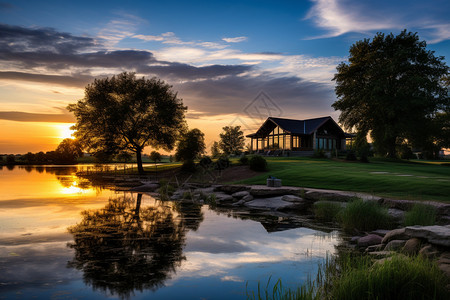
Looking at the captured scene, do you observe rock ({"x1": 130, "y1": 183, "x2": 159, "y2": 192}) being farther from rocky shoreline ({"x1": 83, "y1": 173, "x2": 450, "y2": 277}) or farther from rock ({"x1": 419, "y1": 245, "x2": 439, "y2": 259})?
rock ({"x1": 419, "y1": 245, "x2": 439, "y2": 259})

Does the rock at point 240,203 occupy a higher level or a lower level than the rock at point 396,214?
lower

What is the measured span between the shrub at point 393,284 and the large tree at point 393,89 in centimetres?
3842

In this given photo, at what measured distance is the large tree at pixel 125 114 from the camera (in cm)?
Answer: 4134

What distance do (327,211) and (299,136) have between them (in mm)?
40858

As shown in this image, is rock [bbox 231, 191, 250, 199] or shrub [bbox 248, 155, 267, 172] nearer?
rock [bbox 231, 191, 250, 199]

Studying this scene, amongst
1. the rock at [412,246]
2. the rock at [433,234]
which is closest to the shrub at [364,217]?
the rock at [433,234]

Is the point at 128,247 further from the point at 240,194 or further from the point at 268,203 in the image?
the point at 240,194

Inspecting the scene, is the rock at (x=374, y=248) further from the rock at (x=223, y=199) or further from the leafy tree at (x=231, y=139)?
the leafy tree at (x=231, y=139)

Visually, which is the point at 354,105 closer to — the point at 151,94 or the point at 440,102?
the point at 440,102

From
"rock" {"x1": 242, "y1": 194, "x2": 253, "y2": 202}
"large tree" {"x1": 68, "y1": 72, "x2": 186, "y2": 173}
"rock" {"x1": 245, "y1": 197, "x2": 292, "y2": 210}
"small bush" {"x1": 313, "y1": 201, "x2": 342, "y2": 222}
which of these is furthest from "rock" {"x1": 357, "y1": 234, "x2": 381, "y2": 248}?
"large tree" {"x1": 68, "y1": 72, "x2": 186, "y2": 173}

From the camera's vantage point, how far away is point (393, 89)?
42594mm

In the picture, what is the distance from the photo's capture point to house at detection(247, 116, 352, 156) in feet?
175

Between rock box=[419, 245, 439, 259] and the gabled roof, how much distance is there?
1757 inches

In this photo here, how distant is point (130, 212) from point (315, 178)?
14.0 meters
